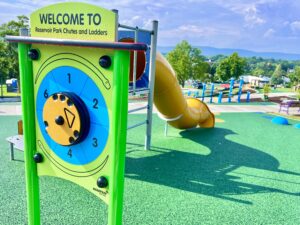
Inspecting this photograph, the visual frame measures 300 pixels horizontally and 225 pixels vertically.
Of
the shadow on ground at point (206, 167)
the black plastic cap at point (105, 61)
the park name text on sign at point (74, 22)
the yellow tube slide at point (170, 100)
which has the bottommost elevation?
the shadow on ground at point (206, 167)

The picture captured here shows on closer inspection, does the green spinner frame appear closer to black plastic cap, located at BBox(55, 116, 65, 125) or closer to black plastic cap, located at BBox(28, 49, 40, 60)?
black plastic cap, located at BBox(28, 49, 40, 60)

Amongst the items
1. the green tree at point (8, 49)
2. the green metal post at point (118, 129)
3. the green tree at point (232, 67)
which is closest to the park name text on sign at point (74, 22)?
the green metal post at point (118, 129)

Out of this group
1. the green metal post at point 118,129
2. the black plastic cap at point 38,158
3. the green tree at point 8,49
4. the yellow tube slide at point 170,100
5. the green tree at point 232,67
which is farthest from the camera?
the green tree at point 232,67

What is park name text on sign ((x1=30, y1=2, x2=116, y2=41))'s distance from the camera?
6.04ft

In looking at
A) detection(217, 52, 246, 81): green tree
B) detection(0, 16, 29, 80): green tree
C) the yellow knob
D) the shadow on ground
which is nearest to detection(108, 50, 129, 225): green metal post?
the yellow knob

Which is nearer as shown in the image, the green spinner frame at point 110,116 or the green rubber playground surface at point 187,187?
the green spinner frame at point 110,116

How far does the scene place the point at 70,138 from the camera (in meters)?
2.12

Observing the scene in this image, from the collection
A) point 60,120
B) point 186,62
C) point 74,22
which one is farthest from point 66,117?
point 186,62

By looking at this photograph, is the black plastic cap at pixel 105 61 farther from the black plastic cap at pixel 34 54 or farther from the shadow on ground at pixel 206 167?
the shadow on ground at pixel 206 167

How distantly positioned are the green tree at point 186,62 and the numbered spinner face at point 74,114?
36.4m

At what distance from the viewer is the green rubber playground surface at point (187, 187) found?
3947 mm

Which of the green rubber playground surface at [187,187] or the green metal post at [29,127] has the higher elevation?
the green metal post at [29,127]

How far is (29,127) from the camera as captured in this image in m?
2.36

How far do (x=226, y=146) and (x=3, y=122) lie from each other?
25.6 feet
